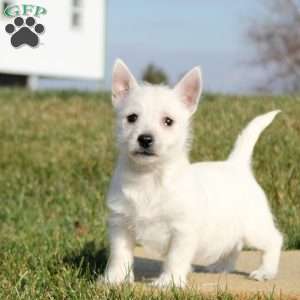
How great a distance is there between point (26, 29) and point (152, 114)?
6716 millimetres

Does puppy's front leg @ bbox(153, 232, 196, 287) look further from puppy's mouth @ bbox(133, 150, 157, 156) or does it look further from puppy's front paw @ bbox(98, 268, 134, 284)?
puppy's mouth @ bbox(133, 150, 157, 156)

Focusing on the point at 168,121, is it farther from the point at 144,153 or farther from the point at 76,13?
the point at 76,13

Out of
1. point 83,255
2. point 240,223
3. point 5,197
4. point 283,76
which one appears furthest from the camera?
point 283,76

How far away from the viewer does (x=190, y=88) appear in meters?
4.77

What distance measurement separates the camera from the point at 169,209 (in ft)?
15.1

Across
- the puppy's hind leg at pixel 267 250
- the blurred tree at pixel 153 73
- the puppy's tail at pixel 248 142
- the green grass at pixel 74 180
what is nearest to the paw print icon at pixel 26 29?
the green grass at pixel 74 180

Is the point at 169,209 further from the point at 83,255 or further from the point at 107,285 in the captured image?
the point at 83,255

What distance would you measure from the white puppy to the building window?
25.3 meters

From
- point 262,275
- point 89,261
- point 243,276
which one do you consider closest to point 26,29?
point 89,261

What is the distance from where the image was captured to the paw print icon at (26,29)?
1059cm

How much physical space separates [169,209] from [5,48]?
2437cm

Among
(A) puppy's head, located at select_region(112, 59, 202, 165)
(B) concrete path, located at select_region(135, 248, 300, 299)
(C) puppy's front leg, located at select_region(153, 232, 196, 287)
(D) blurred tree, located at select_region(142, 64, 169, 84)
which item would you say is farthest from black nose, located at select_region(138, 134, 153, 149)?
(D) blurred tree, located at select_region(142, 64, 169, 84)

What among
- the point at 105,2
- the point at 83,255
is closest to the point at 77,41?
the point at 105,2

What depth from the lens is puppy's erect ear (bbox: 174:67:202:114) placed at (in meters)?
4.75
